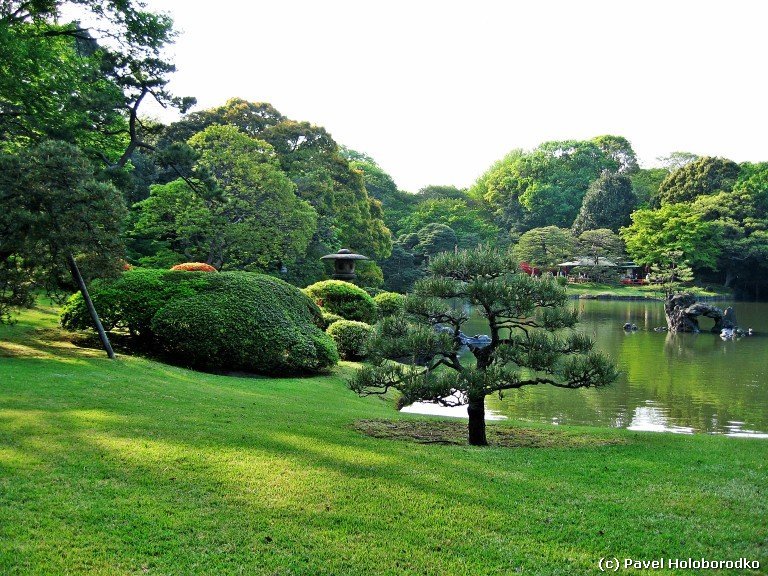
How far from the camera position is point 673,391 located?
13.8m

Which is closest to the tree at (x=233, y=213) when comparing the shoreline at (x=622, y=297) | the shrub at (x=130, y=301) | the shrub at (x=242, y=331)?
the shrub at (x=130, y=301)

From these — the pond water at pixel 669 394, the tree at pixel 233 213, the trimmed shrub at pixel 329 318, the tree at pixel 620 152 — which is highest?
the tree at pixel 620 152

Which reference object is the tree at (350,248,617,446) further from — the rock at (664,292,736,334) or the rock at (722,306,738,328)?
the rock at (664,292,736,334)

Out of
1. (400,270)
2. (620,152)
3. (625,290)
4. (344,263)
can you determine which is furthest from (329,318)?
(620,152)

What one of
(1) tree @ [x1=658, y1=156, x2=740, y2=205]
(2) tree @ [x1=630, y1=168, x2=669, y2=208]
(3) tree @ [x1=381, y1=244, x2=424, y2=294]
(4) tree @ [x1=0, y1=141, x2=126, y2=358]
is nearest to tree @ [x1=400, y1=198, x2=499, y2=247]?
(3) tree @ [x1=381, y1=244, x2=424, y2=294]

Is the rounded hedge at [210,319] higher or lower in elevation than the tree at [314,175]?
lower

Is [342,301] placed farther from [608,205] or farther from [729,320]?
[608,205]

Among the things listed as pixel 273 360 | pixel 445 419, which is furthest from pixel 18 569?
pixel 273 360

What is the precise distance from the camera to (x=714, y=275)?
4934cm

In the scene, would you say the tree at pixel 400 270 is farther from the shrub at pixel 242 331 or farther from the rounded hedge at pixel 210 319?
the rounded hedge at pixel 210 319

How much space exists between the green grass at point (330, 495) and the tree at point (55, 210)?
2536mm

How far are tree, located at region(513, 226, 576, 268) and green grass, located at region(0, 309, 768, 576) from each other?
43915mm

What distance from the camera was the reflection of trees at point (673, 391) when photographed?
11391mm

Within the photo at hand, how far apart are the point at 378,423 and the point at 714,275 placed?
4921 cm
